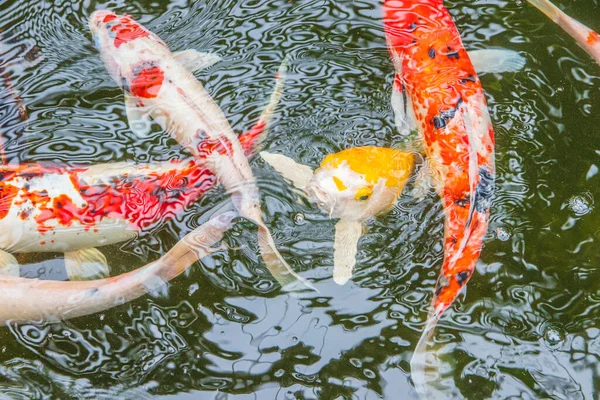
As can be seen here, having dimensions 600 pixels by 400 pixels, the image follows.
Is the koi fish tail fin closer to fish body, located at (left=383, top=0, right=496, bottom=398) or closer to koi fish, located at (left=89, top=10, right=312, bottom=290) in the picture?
koi fish, located at (left=89, top=10, right=312, bottom=290)

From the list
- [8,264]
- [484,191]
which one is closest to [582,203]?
[484,191]

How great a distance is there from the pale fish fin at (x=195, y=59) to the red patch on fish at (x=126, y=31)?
27 cm

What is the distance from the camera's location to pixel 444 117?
380cm

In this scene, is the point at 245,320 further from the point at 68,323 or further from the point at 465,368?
the point at 465,368

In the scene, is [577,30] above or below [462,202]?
above

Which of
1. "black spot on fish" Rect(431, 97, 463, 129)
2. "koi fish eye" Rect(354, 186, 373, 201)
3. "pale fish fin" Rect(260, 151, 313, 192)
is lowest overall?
"koi fish eye" Rect(354, 186, 373, 201)

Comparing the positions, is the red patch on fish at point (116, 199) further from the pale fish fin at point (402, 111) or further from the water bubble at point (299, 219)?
the pale fish fin at point (402, 111)

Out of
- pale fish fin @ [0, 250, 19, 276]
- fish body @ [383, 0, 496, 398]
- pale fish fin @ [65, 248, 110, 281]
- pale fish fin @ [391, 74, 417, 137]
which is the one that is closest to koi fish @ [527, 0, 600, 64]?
fish body @ [383, 0, 496, 398]

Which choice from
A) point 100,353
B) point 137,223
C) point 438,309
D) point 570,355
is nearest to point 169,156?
point 137,223

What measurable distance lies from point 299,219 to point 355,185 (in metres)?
0.38

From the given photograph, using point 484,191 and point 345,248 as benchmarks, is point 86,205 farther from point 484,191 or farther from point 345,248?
point 484,191

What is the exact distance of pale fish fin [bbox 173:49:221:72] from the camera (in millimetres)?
4230

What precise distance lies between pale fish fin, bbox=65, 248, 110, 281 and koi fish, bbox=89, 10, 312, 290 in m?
0.80

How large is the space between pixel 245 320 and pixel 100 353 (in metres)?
0.75
